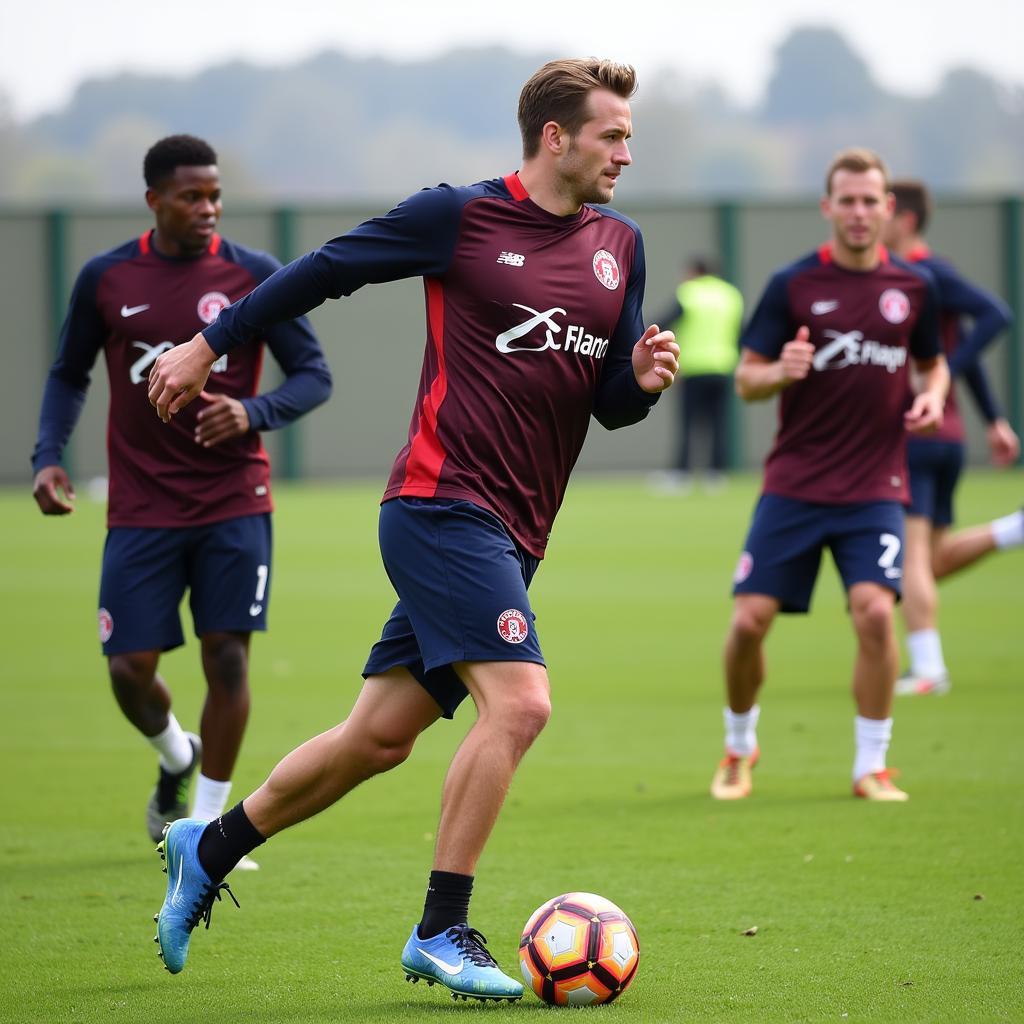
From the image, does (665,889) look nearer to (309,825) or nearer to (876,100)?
(309,825)

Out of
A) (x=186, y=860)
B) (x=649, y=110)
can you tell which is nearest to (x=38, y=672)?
(x=186, y=860)

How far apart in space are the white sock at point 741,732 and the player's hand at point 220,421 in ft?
8.19

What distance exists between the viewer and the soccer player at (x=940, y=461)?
9.57 metres

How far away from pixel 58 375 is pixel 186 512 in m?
0.82

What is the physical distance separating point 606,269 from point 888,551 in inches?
109

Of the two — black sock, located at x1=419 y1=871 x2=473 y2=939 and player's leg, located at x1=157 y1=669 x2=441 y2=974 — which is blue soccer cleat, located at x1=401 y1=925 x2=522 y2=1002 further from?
player's leg, located at x1=157 y1=669 x2=441 y2=974

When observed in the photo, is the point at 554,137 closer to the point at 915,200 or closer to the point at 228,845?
the point at 228,845

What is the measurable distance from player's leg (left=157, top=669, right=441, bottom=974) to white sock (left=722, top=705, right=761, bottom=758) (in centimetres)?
282

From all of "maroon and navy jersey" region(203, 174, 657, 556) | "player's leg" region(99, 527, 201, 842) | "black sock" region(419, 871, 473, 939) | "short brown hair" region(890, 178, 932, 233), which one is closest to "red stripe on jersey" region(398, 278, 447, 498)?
"maroon and navy jersey" region(203, 174, 657, 556)

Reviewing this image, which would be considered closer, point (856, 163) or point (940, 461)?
point (856, 163)

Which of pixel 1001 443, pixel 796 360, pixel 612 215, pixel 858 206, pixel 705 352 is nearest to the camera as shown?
pixel 612 215

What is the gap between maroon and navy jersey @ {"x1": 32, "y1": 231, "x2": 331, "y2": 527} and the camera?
21.7 feet

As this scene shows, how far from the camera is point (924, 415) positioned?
7605 millimetres

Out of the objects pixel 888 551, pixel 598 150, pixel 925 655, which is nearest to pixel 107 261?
pixel 598 150
